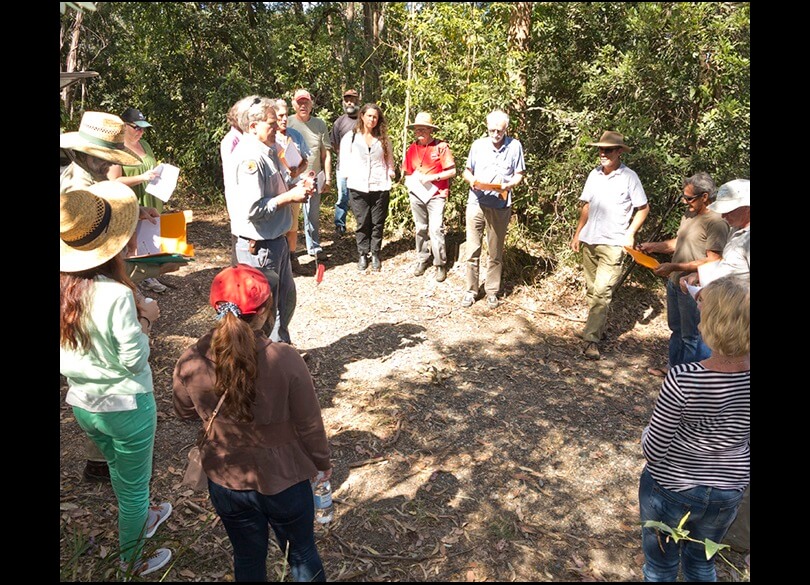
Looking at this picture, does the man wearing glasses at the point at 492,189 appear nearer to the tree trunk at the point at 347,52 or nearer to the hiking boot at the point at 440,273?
the hiking boot at the point at 440,273

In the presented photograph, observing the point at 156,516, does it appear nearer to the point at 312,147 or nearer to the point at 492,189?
the point at 492,189

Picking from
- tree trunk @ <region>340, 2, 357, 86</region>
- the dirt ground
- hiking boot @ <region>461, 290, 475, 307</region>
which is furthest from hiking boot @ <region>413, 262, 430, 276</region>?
tree trunk @ <region>340, 2, 357, 86</region>

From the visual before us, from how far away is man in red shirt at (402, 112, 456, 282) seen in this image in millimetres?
7820

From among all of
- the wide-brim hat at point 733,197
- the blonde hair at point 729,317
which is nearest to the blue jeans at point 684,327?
the wide-brim hat at point 733,197

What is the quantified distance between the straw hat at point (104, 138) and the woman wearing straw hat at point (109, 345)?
156cm

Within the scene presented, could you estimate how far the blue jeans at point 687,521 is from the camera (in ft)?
8.85

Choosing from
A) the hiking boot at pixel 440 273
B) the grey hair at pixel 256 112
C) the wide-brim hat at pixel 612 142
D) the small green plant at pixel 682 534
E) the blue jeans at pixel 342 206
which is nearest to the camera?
the small green plant at pixel 682 534

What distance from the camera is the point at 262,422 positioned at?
2.62 metres

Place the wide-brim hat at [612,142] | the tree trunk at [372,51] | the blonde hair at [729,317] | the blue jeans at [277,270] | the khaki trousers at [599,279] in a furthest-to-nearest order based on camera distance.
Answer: the tree trunk at [372,51] → the khaki trousers at [599,279] → the wide-brim hat at [612,142] → the blue jeans at [277,270] → the blonde hair at [729,317]

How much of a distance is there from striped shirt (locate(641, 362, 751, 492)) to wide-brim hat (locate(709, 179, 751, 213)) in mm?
2167

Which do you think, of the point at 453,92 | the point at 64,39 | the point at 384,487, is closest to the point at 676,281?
the point at 384,487

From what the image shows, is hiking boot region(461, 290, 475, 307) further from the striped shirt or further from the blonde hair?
the blonde hair

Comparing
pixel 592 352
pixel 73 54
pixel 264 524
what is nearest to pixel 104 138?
pixel 264 524
